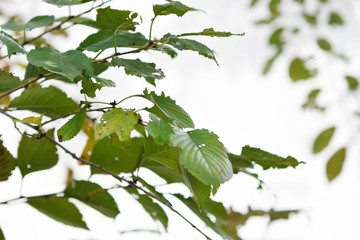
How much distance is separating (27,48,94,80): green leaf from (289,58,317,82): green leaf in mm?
1252

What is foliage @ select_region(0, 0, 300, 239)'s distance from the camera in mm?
308

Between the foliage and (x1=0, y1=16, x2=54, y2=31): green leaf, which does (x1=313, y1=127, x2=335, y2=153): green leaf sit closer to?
the foliage

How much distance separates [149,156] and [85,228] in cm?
12

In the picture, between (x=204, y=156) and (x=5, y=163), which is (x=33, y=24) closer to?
(x=5, y=163)

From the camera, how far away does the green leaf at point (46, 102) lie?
483 mm

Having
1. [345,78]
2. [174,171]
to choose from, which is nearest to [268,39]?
[345,78]

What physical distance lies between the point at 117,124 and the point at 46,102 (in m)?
0.21

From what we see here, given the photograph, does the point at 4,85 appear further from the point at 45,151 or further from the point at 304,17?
the point at 304,17

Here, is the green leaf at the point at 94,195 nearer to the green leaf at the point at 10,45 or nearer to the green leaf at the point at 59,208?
the green leaf at the point at 59,208

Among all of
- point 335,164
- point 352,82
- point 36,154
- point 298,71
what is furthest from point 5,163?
point 298,71

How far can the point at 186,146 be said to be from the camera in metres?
0.30

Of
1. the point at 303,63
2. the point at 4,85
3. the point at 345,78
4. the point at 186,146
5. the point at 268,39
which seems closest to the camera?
the point at 186,146

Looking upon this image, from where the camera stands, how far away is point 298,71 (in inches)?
57.9

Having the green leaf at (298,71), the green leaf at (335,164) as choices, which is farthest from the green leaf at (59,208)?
the green leaf at (298,71)
